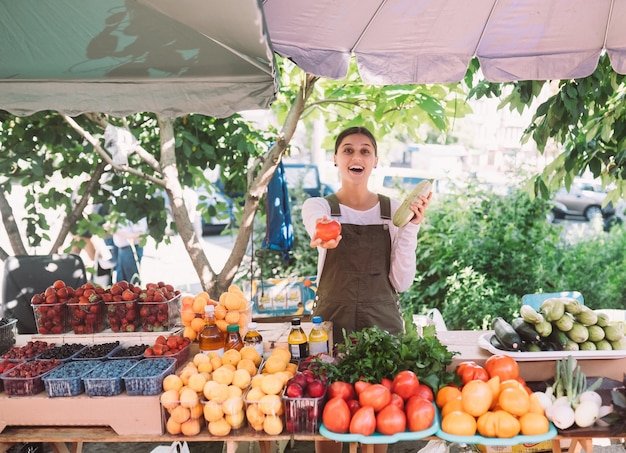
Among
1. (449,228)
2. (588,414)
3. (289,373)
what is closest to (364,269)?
(289,373)

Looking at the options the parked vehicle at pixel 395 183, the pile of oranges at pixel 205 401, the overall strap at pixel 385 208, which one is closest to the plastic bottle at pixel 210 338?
the pile of oranges at pixel 205 401

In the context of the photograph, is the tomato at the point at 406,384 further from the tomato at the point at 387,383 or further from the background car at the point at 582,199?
the background car at the point at 582,199

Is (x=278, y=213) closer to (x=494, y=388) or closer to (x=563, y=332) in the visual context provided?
(x=563, y=332)

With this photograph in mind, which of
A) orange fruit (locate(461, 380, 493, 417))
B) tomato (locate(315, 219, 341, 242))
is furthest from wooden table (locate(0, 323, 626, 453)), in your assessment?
tomato (locate(315, 219, 341, 242))

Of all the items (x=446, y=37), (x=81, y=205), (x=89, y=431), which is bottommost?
(x=89, y=431)

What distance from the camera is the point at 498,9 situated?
127 inches

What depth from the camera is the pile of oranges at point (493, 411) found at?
2289 millimetres

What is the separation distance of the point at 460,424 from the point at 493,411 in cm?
19

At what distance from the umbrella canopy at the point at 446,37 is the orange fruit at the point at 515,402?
202 cm

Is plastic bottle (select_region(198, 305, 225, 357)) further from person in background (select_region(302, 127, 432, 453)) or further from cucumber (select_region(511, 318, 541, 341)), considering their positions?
cucumber (select_region(511, 318, 541, 341))

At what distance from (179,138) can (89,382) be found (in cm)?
323

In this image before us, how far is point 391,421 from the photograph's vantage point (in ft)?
7.52

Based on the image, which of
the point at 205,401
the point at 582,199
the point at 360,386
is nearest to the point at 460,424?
the point at 360,386

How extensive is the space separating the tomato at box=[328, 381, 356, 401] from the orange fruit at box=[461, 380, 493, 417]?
1.56 feet
